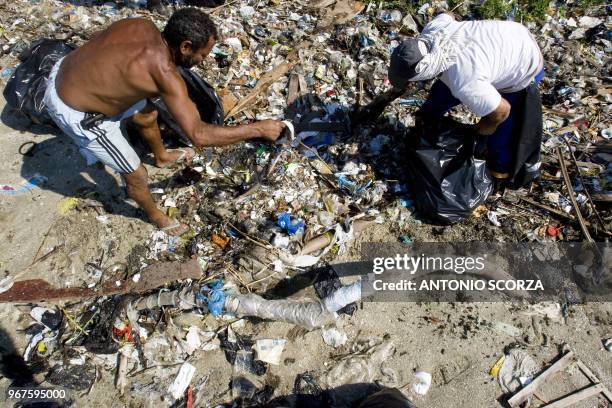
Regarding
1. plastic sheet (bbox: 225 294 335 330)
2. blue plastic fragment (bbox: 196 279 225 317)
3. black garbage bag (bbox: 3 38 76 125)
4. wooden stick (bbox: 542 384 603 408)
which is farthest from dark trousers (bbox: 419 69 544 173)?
black garbage bag (bbox: 3 38 76 125)

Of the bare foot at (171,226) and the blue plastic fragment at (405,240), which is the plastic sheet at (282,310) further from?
the blue plastic fragment at (405,240)

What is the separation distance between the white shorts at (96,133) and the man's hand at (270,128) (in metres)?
1.15

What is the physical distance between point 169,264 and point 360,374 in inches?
71.3

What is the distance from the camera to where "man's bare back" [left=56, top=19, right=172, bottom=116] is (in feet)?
8.54

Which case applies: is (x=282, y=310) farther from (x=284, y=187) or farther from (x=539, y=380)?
(x=539, y=380)

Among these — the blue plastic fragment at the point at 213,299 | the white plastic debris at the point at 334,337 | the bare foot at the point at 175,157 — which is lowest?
the white plastic debris at the point at 334,337

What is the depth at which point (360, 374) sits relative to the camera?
10.0ft

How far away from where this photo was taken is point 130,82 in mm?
2680

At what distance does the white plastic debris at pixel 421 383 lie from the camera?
119 inches

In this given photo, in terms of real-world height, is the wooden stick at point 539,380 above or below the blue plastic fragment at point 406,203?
below

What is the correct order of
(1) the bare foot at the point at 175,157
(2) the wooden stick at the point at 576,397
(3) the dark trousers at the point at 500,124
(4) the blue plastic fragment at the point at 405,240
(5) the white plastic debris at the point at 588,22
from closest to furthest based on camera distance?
1. (2) the wooden stick at the point at 576,397
2. (3) the dark trousers at the point at 500,124
3. (4) the blue plastic fragment at the point at 405,240
4. (1) the bare foot at the point at 175,157
5. (5) the white plastic debris at the point at 588,22

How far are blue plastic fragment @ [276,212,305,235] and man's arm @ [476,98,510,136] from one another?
1.67 meters

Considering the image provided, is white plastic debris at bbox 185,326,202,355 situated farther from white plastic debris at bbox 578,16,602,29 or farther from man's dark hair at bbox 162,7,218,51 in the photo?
white plastic debris at bbox 578,16,602,29

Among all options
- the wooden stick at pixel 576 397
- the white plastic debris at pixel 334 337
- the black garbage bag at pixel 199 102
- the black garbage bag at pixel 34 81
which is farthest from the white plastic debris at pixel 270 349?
the black garbage bag at pixel 34 81
